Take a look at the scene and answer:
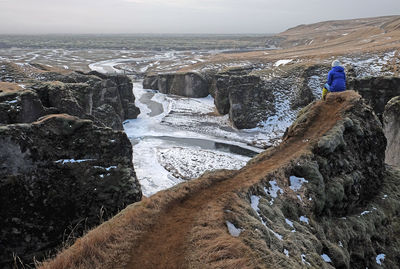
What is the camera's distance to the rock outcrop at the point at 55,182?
53.9ft

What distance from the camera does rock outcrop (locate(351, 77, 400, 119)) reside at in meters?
41.6

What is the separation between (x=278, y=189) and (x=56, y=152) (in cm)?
1394

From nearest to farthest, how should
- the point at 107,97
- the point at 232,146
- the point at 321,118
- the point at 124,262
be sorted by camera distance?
1. the point at 124,262
2. the point at 321,118
3. the point at 232,146
4. the point at 107,97

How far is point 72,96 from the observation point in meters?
32.7

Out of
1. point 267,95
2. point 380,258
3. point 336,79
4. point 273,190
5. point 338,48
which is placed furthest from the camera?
point 338,48

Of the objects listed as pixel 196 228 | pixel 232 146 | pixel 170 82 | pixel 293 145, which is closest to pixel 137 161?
pixel 232 146

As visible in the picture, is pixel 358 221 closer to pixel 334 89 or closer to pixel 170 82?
pixel 334 89

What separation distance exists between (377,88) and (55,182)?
Answer: 143 feet

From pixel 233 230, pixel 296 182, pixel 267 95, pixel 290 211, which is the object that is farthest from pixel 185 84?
pixel 233 230

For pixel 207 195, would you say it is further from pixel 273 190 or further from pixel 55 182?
pixel 55 182

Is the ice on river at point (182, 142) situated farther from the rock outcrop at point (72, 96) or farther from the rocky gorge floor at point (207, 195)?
the rock outcrop at point (72, 96)

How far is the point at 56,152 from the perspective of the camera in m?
18.7

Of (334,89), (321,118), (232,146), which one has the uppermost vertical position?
(334,89)

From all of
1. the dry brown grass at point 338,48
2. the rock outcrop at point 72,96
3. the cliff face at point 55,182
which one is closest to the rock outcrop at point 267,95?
the dry brown grass at point 338,48
